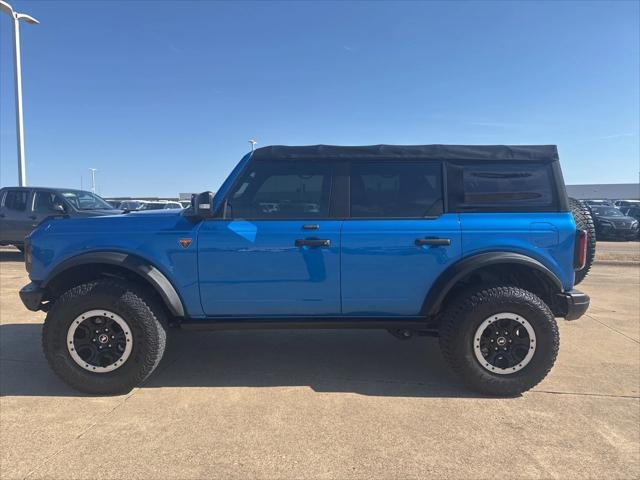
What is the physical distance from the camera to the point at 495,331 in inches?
132

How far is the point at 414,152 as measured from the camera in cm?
349

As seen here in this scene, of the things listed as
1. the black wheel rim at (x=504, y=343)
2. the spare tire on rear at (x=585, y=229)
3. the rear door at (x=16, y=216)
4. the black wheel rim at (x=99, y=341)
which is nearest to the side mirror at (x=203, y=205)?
the black wheel rim at (x=99, y=341)

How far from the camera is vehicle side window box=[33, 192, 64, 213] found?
9.87m

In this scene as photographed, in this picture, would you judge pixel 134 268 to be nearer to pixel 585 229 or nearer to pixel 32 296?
pixel 32 296

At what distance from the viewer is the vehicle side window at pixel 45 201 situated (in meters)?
9.87

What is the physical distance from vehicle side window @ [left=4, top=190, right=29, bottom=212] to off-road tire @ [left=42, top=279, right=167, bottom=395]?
8405mm

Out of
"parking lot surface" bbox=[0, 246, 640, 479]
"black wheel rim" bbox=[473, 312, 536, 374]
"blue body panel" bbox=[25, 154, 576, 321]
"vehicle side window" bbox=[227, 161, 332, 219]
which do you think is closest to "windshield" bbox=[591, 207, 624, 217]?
"parking lot surface" bbox=[0, 246, 640, 479]

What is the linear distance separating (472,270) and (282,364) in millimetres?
1905

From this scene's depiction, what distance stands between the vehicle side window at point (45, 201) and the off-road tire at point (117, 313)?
7.89m

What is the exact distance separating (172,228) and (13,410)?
1732 millimetres

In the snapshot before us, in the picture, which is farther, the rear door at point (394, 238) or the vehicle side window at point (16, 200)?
the vehicle side window at point (16, 200)

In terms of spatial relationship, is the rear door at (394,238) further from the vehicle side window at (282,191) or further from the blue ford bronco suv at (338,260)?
the vehicle side window at (282,191)

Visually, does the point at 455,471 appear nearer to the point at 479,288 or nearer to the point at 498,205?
the point at 479,288

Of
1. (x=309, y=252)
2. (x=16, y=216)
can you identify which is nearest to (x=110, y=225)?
(x=309, y=252)
